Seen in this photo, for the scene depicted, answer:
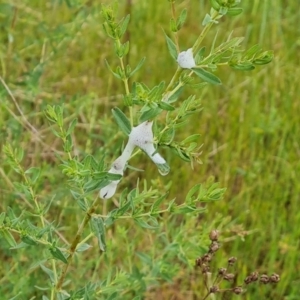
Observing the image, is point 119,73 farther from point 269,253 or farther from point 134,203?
point 269,253

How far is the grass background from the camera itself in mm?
2076

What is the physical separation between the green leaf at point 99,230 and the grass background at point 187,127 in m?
0.63

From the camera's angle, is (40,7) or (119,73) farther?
(40,7)

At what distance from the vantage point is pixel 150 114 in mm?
1046

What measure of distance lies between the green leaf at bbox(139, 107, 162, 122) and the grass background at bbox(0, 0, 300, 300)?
78 centimetres

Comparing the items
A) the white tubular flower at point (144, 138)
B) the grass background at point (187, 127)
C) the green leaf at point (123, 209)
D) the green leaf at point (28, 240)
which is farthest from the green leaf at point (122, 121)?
the grass background at point (187, 127)

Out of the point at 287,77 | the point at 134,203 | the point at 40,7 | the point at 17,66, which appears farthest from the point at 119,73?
the point at 40,7

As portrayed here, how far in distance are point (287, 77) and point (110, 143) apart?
1013mm

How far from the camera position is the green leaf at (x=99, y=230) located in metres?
1.14

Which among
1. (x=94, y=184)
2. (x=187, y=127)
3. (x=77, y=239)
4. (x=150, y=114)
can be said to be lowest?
(x=187, y=127)

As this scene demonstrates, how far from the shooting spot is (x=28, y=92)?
2230 millimetres

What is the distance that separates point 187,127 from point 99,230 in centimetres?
149

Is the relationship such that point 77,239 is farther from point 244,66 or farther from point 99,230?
point 244,66

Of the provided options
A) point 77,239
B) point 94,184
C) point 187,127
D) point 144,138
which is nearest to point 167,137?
point 144,138
